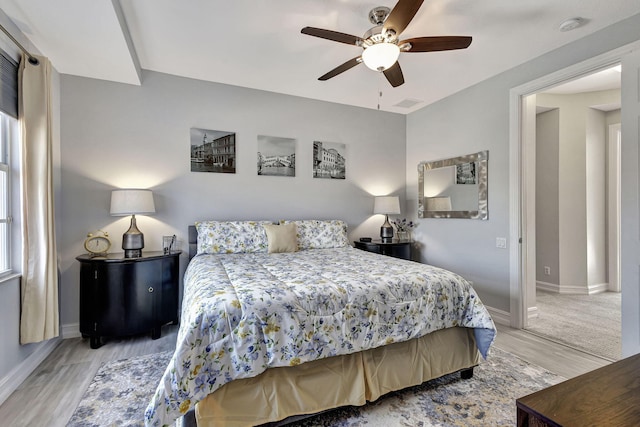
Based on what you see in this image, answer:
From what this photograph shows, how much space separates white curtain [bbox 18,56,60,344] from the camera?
224 cm

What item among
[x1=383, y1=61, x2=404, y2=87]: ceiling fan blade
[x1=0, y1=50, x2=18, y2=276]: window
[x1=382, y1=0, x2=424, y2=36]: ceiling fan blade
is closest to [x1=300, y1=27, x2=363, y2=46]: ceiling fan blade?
[x1=382, y1=0, x2=424, y2=36]: ceiling fan blade

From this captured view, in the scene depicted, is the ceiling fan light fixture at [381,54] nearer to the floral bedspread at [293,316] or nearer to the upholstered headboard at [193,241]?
the floral bedspread at [293,316]

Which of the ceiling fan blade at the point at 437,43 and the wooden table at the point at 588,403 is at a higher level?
the ceiling fan blade at the point at 437,43

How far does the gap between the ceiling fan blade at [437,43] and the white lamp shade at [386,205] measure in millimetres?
2219

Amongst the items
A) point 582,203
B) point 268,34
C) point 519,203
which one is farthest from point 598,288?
point 268,34

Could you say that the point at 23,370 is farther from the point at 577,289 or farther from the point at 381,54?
the point at 577,289

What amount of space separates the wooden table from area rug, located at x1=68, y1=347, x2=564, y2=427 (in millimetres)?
896

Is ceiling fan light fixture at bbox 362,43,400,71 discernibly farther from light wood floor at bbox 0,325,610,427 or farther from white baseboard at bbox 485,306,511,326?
white baseboard at bbox 485,306,511,326

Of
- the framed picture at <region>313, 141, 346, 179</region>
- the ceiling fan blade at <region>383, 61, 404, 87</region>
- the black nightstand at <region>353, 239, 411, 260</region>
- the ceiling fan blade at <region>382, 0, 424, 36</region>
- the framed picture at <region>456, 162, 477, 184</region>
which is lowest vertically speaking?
the black nightstand at <region>353, 239, 411, 260</region>

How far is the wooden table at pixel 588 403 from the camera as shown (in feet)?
2.89

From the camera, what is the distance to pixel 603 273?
4.55m

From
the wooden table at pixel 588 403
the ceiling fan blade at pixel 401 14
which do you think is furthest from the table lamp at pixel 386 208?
the wooden table at pixel 588 403

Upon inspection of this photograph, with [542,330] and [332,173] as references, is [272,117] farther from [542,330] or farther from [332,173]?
[542,330]

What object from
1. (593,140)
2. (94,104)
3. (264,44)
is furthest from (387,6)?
(593,140)
